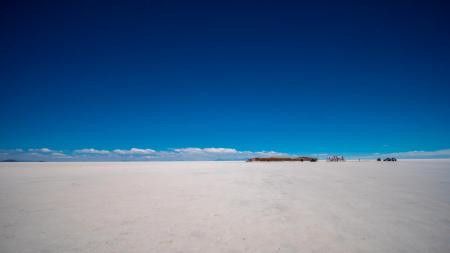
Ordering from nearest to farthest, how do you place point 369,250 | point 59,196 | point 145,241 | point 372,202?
point 369,250, point 145,241, point 372,202, point 59,196

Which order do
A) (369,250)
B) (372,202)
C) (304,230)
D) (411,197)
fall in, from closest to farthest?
(369,250), (304,230), (372,202), (411,197)

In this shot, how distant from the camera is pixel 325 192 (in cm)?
890

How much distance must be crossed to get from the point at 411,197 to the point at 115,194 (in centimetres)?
1018

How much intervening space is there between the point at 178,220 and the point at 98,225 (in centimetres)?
Result: 172

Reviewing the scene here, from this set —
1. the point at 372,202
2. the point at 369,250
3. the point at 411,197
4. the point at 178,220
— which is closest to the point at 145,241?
the point at 178,220

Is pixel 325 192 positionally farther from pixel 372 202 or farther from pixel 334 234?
pixel 334 234

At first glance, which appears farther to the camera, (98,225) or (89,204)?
(89,204)

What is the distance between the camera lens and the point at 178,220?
5.53 meters

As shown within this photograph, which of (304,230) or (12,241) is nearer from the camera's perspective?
(12,241)

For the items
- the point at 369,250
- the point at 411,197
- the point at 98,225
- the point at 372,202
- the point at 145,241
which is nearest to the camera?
the point at 369,250

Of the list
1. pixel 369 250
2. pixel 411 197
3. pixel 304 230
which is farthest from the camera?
pixel 411 197

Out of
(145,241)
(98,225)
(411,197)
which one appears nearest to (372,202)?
(411,197)

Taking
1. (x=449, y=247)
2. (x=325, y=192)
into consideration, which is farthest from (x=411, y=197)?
(x=449, y=247)

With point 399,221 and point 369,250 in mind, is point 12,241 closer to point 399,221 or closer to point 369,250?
point 369,250
